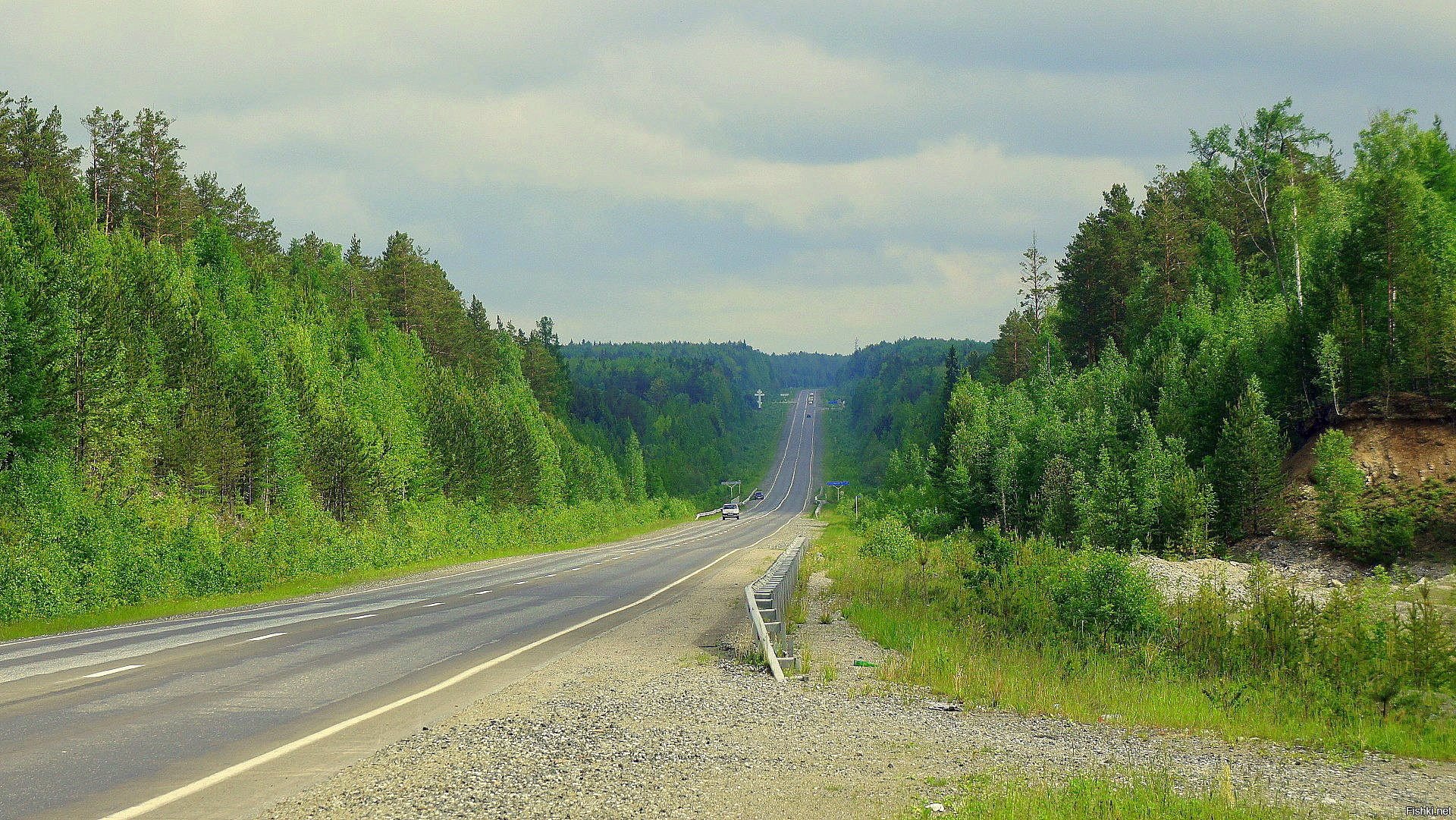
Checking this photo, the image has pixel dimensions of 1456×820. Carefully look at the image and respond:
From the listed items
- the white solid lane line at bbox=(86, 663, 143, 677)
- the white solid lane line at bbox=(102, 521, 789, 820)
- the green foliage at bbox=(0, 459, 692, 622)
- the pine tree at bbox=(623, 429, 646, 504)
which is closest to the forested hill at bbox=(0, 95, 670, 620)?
the green foliage at bbox=(0, 459, 692, 622)

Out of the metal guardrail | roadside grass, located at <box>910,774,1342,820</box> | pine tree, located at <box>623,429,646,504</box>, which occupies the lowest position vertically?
pine tree, located at <box>623,429,646,504</box>

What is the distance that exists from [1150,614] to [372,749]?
14092 millimetres

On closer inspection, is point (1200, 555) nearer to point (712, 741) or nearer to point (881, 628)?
point (881, 628)

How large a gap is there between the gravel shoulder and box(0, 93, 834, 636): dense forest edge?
1680 centimetres

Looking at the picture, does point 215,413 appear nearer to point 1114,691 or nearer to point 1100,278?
point 1114,691

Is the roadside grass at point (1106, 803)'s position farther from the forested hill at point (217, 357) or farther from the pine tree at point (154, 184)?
the pine tree at point (154, 184)

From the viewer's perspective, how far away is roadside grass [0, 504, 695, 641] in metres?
21.6

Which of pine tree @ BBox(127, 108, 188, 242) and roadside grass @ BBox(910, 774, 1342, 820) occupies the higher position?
pine tree @ BBox(127, 108, 188, 242)

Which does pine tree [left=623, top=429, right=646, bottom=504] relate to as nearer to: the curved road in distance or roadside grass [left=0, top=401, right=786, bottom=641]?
roadside grass [left=0, top=401, right=786, bottom=641]

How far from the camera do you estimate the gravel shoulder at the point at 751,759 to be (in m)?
7.73

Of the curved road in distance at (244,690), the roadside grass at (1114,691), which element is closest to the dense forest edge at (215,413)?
the curved road in distance at (244,690)

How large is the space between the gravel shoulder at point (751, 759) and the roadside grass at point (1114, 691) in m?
0.62

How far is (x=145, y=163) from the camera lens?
203 ft

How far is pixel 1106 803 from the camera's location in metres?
Result: 7.48
